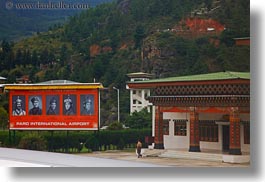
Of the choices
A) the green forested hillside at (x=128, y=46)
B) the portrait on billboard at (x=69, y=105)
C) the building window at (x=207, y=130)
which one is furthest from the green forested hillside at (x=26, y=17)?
the building window at (x=207, y=130)

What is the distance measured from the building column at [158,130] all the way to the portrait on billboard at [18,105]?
1179mm

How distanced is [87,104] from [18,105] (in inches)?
24.3

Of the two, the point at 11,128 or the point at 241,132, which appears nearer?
the point at 241,132

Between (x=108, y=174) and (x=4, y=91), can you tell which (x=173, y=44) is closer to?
(x=108, y=174)

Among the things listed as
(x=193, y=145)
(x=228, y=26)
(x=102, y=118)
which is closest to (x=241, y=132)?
(x=193, y=145)

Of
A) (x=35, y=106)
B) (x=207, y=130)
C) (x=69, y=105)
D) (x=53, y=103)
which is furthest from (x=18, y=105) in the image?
(x=207, y=130)

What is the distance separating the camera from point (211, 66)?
4.62m

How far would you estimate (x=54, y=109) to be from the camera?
4.88 m

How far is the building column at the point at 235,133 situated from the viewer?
15.0 ft

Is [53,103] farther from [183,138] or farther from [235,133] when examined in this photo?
[235,133]

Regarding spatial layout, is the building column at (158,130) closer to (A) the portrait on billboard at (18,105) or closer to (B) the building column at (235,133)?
(B) the building column at (235,133)

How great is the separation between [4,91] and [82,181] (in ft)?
3.46

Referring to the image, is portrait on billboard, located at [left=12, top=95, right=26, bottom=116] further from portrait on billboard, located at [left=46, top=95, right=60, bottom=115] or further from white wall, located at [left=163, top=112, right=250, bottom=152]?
white wall, located at [left=163, top=112, right=250, bottom=152]

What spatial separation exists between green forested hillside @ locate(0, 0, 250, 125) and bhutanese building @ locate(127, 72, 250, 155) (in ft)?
0.32
